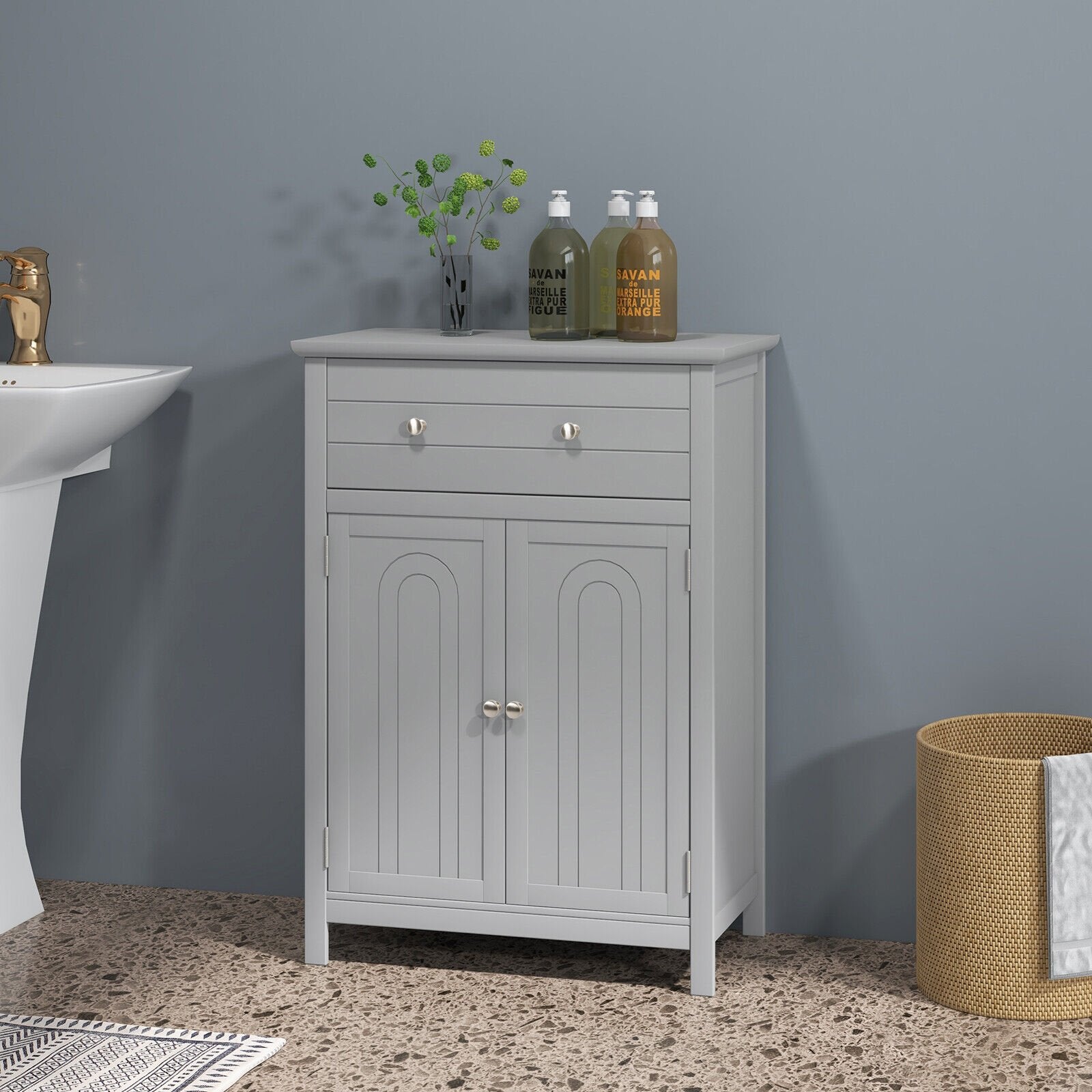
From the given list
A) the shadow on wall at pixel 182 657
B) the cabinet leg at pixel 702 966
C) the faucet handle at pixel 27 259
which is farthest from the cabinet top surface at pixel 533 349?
the cabinet leg at pixel 702 966

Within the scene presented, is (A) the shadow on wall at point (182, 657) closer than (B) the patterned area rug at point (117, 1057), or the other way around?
(B) the patterned area rug at point (117, 1057)

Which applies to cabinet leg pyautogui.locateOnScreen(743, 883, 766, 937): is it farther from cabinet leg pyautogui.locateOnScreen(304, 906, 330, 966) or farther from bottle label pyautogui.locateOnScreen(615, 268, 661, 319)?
bottle label pyautogui.locateOnScreen(615, 268, 661, 319)

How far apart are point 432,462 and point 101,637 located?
0.83 m

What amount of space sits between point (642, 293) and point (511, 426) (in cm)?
26

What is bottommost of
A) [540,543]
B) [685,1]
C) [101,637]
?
[101,637]

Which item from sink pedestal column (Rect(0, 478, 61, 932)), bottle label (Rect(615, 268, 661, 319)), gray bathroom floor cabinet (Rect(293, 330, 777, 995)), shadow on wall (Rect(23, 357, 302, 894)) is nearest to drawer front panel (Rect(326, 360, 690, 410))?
gray bathroom floor cabinet (Rect(293, 330, 777, 995))

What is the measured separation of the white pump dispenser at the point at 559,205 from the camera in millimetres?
2186

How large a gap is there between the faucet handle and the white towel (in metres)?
1.75

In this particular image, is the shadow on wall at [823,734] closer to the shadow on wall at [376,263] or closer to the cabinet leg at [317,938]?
the shadow on wall at [376,263]

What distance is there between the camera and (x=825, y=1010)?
6.90 ft

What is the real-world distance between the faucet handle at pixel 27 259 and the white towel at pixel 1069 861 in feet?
5.75

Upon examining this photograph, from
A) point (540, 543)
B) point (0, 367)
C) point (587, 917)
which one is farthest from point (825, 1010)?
point (0, 367)

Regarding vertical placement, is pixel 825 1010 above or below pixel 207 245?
below

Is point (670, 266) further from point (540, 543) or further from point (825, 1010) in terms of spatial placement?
point (825, 1010)
